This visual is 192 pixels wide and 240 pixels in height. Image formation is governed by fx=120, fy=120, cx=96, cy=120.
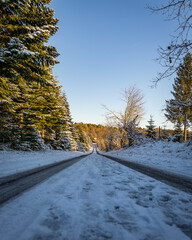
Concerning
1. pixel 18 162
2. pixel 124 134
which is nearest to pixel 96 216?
pixel 18 162

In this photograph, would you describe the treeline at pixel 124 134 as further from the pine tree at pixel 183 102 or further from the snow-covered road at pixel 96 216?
the snow-covered road at pixel 96 216

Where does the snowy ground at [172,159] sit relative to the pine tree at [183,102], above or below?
below

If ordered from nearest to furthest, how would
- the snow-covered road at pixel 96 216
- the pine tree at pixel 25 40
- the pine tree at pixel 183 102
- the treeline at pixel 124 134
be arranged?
1. the snow-covered road at pixel 96 216
2. the pine tree at pixel 183 102
3. the pine tree at pixel 25 40
4. the treeline at pixel 124 134

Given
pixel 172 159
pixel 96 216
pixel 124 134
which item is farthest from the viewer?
pixel 124 134

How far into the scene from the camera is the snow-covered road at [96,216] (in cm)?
103

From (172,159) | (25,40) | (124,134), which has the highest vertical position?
(25,40)

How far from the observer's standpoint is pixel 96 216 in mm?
1332

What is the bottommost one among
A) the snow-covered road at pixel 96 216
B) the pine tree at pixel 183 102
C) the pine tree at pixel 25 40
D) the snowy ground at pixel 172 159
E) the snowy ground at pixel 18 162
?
the snowy ground at pixel 18 162


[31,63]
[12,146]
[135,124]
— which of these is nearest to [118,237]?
[31,63]

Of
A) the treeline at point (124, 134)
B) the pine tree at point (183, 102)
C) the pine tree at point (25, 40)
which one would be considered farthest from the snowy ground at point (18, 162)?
the treeline at point (124, 134)

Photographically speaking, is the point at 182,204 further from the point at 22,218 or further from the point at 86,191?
the point at 22,218

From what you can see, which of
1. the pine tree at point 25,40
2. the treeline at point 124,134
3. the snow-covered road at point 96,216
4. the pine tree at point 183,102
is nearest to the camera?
the snow-covered road at point 96,216

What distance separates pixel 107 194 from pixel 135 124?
16.7 m

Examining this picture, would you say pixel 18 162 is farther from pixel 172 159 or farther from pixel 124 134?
pixel 124 134
